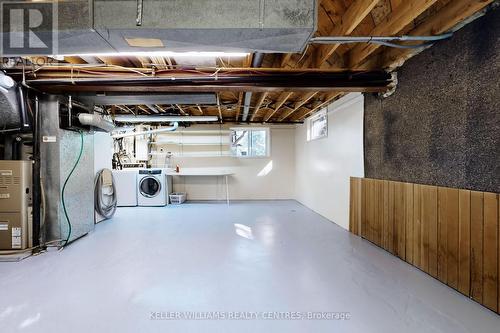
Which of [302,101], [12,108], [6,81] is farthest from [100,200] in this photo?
[302,101]

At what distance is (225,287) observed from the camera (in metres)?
2.17

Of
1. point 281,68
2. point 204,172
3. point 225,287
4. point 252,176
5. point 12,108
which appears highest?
point 281,68

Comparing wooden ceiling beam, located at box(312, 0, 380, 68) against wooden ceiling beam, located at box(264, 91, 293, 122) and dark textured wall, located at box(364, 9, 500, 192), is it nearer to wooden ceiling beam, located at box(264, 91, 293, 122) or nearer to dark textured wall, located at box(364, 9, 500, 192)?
dark textured wall, located at box(364, 9, 500, 192)

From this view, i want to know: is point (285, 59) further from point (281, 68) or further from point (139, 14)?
point (139, 14)

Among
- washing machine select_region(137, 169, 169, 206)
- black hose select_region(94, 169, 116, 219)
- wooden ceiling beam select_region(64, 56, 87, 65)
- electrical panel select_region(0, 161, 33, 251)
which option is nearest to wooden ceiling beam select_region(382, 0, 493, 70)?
wooden ceiling beam select_region(64, 56, 87, 65)

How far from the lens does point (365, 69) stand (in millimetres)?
3143

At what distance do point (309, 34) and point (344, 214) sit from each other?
129 inches

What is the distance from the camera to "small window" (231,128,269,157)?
24.2 ft

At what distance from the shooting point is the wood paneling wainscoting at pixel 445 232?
185 centimetres

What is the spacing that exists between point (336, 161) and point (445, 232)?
7.86 feet

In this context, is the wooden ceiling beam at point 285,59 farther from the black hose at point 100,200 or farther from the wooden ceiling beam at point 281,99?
the black hose at point 100,200

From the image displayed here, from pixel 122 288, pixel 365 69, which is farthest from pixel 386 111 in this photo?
pixel 122 288

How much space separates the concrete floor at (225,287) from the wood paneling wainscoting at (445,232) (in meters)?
0.14

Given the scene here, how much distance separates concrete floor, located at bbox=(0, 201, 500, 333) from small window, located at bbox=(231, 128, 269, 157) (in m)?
4.06
